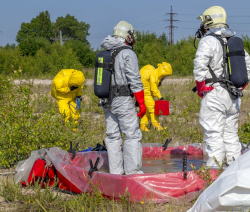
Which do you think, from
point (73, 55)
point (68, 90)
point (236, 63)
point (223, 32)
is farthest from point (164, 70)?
point (73, 55)

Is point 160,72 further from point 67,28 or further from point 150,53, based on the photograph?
point 67,28

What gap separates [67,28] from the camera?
226ft

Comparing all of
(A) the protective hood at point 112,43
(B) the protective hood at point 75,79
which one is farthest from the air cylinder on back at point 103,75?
(B) the protective hood at point 75,79

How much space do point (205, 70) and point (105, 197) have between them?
1.80 meters

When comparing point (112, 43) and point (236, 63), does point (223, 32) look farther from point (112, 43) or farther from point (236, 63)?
point (112, 43)

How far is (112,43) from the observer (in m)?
4.54

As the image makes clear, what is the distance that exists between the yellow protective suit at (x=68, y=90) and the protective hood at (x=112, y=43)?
3.02 m

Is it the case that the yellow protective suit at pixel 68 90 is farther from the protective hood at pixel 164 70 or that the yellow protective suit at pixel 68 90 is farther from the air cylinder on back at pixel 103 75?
the air cylinder on back at pixel 103 75

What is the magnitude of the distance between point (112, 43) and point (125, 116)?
853mm

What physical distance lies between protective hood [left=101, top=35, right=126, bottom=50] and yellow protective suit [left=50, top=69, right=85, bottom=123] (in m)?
3.02

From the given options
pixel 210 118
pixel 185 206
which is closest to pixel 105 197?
pixel 185 206

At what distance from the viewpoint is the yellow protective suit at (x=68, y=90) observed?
757 centimetres

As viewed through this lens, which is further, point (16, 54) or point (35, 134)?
point (16, 54)

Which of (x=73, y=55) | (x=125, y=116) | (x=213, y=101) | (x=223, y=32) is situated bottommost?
(x=125, y=116)
